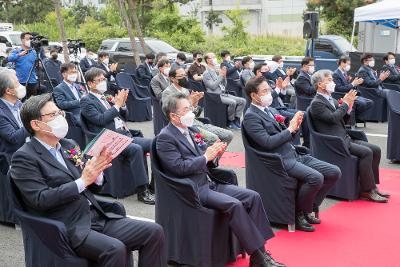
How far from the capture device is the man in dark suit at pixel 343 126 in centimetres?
627

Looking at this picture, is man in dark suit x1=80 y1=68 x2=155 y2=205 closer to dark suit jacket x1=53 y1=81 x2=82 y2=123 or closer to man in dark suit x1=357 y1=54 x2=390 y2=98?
dark suit jacket x1=53 y1=81 x2=82 y2=123

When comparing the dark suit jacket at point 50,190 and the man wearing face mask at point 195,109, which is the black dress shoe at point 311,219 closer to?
the man wearing face mask at point 195,109

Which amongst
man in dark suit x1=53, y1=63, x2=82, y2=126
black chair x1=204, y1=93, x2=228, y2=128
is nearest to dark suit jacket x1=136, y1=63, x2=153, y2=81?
black chair x1=204, y1=93, x2=228, y2=128

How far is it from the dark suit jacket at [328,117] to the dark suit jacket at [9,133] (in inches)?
123

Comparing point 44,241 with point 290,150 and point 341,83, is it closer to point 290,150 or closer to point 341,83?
point 290,150

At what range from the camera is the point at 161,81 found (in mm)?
9766

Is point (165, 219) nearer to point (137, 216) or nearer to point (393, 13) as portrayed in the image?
point (137, 216)

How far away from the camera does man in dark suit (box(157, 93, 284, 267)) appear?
4277 mm

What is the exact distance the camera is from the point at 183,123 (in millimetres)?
4652

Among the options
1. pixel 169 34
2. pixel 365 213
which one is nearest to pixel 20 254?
pixel 365 213

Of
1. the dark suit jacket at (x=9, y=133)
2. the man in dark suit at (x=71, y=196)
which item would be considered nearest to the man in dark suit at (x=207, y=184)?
the man in dark suit at (x=71, y=196)

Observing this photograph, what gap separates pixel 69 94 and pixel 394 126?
181 inches

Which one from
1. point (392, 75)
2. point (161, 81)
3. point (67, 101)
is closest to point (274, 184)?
point (67, 101)

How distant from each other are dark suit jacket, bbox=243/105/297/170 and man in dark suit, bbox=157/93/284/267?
0.75m
